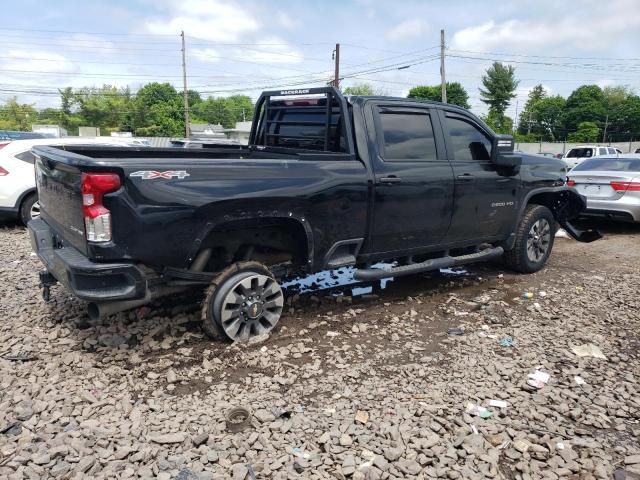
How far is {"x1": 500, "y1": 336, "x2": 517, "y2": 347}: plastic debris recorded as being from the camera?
421 cm

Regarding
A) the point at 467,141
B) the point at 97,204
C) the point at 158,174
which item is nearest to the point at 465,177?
the point at 467,141

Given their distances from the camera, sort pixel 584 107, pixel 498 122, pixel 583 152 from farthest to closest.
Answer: pixel 584 107 → pixel 498 122 → pixel 583 152

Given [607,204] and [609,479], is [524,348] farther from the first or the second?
[607,204]

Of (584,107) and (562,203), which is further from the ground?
(584,107)

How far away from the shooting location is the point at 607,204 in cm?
910

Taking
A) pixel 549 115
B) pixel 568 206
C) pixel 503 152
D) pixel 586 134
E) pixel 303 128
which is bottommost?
pixel 568 206

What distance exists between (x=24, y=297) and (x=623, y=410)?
5.30 meters

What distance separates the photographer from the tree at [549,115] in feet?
279

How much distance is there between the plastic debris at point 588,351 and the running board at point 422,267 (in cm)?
146

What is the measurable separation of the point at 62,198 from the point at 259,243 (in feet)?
4.99

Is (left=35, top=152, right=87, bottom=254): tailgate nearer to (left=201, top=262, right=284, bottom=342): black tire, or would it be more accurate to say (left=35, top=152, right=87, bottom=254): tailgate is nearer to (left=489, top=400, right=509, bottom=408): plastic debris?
(left=201, top=262, right=284, bottom=342): black tire

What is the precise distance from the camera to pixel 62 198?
3.74m

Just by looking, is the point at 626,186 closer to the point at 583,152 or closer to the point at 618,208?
the point at 618,208

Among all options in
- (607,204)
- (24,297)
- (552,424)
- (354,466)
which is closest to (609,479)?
(552,424)
